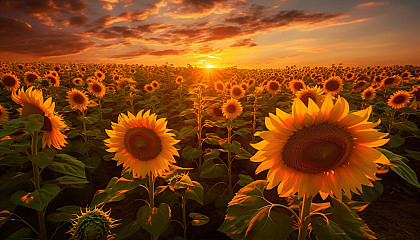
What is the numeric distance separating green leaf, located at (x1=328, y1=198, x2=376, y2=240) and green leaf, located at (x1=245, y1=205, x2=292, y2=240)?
1.24 feet

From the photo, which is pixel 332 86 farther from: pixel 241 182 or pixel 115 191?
pixel 115 191

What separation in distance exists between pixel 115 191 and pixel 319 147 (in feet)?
5.91

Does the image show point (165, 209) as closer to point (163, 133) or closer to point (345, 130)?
point (163, 133)

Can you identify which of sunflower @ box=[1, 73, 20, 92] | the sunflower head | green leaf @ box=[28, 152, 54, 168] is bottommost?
the sunflower head

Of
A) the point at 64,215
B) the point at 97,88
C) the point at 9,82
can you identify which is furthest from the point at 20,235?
the point at 9,82

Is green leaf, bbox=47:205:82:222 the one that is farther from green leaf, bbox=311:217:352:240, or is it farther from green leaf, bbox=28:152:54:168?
green leaf, bbox=311:217:352:240

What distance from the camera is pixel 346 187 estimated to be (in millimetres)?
1486

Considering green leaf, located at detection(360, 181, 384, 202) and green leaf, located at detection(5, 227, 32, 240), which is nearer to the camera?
green leaf, located at detection(360, 181, 384, 202)

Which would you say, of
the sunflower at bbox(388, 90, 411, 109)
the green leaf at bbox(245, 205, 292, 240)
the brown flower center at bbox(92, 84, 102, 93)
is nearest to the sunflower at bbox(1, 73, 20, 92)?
the brown flower center at bbox(92, 84, 102, 93)

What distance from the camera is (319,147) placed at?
144 cm

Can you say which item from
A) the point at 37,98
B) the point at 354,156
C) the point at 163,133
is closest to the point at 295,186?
the point at 354,156

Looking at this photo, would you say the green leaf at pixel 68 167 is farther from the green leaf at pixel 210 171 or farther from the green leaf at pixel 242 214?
the green leaf at pixel 210 171

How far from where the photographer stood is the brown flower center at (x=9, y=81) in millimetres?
8523

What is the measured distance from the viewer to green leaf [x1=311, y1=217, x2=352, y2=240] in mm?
1501
